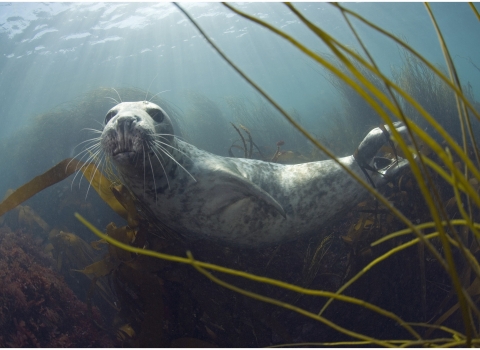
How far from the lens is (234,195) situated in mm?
2438

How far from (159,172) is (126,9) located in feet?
65.8

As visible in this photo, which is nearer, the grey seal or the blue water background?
the grey seal

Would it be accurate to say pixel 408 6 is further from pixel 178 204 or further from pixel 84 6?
pixel 178 204

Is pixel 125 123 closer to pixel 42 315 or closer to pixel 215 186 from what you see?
pixel 215 186

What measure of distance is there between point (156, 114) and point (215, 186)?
0.83 metres

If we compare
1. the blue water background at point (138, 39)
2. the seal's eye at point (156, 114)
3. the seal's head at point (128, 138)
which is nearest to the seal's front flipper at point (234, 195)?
the seal's head at point (128, 138)

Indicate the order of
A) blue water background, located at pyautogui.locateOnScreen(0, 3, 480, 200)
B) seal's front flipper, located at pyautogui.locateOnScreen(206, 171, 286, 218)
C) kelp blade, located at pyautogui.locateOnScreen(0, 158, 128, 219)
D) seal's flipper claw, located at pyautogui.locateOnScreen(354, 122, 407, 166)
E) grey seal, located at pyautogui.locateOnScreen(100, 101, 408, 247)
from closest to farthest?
grey seal, located at pyautogui.locateOnScreen(100, 101, 408, 247) < seal's front flipper, located at pyautogui.locateOnScreen(206, 171, 286, 218) < kelp blade, located at pyautogui.locateOnScreen(0, 158, 128, 219) < seal's flipper claw, located at pyautogui.locateOnScreen(354, 122, 407, 166) < blue water background, located at pyautogui.locateOnScreen(0, 3, 480, 200)

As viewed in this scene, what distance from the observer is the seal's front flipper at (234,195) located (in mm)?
2295

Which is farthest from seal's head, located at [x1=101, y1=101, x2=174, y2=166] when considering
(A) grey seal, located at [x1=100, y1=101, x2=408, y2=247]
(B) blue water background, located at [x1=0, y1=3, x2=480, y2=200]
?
(B) blue water background, located at [x1=0, y1=3, x2=480, y2=200]

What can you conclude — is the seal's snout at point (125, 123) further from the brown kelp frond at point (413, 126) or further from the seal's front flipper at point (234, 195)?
the brown kelp frond at point (413, 126)

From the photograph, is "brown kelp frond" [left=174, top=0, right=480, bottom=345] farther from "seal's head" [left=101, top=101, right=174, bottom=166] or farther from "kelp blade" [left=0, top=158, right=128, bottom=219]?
"kelp blade" [left=0, top=158, right=128, bottom=219]

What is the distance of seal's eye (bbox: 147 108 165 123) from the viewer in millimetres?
2424

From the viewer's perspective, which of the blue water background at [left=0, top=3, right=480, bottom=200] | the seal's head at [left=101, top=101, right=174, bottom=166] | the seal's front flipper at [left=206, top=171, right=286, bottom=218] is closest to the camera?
the seal's head at [left=101, top=101, right=174, bottom=166]

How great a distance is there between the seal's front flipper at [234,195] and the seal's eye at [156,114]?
744mm
